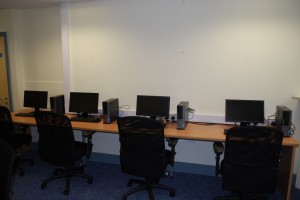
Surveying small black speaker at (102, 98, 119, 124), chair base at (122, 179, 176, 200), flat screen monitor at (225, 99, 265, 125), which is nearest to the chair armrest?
chair base at (122, 179, 176, 200)

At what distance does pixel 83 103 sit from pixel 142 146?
163cm

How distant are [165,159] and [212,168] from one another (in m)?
1.15

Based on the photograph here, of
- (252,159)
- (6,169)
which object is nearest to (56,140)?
(6,169)

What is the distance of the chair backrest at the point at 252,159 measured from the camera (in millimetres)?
2006

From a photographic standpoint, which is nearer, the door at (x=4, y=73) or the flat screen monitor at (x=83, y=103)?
the flat screen monitor at (x=83, y=103)

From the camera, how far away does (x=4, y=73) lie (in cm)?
411

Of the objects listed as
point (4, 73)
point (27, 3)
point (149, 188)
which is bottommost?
point (149, 188)

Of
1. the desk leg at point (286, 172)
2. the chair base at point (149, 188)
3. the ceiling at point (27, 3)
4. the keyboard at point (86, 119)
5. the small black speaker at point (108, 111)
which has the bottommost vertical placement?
the chair base at point (149, 188)

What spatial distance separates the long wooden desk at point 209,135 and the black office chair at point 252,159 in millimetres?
373

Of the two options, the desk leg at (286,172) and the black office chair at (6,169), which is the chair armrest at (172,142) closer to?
the desk leg at (286,172)

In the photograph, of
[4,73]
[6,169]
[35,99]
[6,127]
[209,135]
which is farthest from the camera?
[4,73]

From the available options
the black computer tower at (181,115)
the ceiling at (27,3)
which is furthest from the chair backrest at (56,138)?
the ceiling at (27,3)

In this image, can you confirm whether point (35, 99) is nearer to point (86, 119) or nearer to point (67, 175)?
point (86, 119)

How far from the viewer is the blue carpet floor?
2.66 meters
